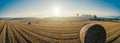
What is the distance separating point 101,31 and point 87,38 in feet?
3.68

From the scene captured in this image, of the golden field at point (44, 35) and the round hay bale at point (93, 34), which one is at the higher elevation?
the round hay bale at point (93, 34)

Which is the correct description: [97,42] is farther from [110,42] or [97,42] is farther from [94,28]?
[110,42]

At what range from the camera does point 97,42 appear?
10.1 metres

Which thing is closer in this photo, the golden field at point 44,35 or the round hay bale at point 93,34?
the round hay bale at point 93,34

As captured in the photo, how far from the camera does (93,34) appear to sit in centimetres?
1013

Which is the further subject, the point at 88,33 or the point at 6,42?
the point at 6,42

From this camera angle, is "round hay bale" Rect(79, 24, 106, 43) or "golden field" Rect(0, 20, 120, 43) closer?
"round hay bale" Rect(79, 24, 106, 43)

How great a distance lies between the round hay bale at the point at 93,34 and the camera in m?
9.90

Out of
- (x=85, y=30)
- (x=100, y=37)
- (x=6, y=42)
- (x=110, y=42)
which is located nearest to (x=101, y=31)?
(x=100, y=37)

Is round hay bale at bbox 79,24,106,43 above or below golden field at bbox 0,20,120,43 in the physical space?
above

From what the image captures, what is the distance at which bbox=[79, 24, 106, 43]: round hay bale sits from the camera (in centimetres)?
990

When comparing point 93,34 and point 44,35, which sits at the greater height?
point 93,34

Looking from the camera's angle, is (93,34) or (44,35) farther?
(44,35)

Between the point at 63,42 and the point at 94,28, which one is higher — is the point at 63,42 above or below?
below
